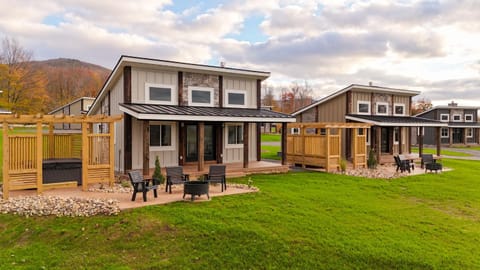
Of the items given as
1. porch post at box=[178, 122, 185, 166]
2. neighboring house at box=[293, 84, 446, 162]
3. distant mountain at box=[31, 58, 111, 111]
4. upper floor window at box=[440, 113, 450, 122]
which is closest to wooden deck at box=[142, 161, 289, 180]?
porch post at box=[178, 122, 185, 166]

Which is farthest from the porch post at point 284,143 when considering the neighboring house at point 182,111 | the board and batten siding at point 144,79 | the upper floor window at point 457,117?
the upper floor window at point 457,117

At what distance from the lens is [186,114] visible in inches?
510

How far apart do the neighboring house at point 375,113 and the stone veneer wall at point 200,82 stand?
9.48 m

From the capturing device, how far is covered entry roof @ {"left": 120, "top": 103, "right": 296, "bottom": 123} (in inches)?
480

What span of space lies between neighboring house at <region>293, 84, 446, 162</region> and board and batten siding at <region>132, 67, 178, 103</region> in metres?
11.9

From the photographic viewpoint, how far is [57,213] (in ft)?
26.9

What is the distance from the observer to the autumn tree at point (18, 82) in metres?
39.2

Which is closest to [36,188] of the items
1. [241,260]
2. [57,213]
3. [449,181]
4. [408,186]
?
[57,213]

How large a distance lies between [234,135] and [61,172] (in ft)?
26.6

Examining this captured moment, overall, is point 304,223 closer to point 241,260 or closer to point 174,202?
point 241,260

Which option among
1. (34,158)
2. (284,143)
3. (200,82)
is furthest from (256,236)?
(200,82)

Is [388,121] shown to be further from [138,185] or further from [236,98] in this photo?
[138,185]

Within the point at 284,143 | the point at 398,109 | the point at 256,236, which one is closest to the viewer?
the point at 256,236

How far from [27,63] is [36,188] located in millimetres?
45508
